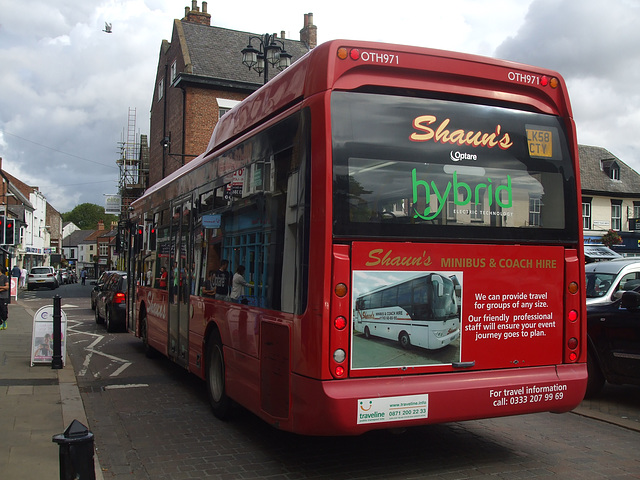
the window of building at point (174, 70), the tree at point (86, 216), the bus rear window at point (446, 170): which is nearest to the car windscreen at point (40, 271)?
the window of building at point (174, 70)

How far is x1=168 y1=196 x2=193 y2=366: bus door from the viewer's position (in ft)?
27.6

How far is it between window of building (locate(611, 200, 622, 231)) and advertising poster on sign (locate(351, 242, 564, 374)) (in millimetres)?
44955

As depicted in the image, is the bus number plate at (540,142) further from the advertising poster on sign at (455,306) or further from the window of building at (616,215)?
the window of building at (616,215)

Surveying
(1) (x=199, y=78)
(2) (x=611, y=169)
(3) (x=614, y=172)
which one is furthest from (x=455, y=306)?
(3) (x=614, y=172)

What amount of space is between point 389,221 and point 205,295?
10.9ft

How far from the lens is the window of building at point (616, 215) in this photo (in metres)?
46.1

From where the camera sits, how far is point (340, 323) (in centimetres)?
460

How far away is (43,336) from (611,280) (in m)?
9.21

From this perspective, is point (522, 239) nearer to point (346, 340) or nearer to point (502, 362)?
point (502, 362)

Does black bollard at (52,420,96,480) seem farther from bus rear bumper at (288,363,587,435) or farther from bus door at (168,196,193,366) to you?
bus door at (168,196,193,366)

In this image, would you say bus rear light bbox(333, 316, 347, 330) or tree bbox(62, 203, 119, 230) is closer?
bus rear light bbox(333, 316, 347, 330)

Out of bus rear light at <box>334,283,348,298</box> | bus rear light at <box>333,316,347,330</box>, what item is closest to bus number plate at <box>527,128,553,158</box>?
bus rear light at <box>334,283,348,298</box>

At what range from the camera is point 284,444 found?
6188 mm

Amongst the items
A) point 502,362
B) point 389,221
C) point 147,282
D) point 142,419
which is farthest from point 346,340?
point 147,282
